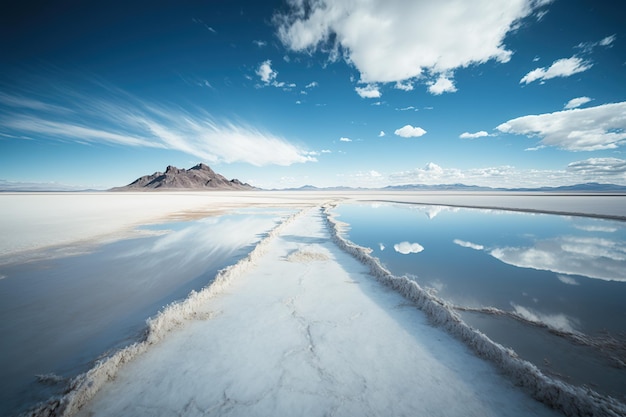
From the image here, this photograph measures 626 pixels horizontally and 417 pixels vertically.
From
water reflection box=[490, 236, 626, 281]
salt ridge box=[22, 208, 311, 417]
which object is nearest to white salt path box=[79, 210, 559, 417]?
salt ridge box=[22, 208, 311, 417]

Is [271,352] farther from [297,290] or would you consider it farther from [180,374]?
[297,290]

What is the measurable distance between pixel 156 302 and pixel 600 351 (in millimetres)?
8205

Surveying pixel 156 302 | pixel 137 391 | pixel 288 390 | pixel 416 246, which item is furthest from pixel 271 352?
pixel 416 246

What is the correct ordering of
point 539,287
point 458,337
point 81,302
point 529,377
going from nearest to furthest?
point 529,377 → point 458,337 → point 81,302 → point 539,287

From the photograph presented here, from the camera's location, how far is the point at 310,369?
3.47 m

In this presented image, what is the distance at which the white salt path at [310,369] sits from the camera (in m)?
2.87

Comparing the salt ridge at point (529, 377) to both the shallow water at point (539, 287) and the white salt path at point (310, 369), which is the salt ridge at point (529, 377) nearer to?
the white salt path at point (310, 369)

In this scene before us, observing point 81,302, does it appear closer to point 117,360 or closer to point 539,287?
point 117,360

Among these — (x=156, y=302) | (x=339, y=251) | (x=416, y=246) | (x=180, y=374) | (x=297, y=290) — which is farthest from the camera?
(x=416, y=246)

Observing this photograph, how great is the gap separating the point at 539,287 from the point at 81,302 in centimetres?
1116

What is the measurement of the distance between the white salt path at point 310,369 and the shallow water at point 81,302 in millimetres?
987

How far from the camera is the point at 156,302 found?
5.55 m

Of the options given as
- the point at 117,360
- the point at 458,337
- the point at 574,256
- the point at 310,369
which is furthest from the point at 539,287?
the point at 117,360

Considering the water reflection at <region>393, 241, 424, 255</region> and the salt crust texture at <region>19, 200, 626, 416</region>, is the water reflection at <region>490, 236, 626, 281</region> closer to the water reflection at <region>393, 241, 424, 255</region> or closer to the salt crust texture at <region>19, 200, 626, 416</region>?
the water reflection at <region>393, 241, 424, 255</region>
